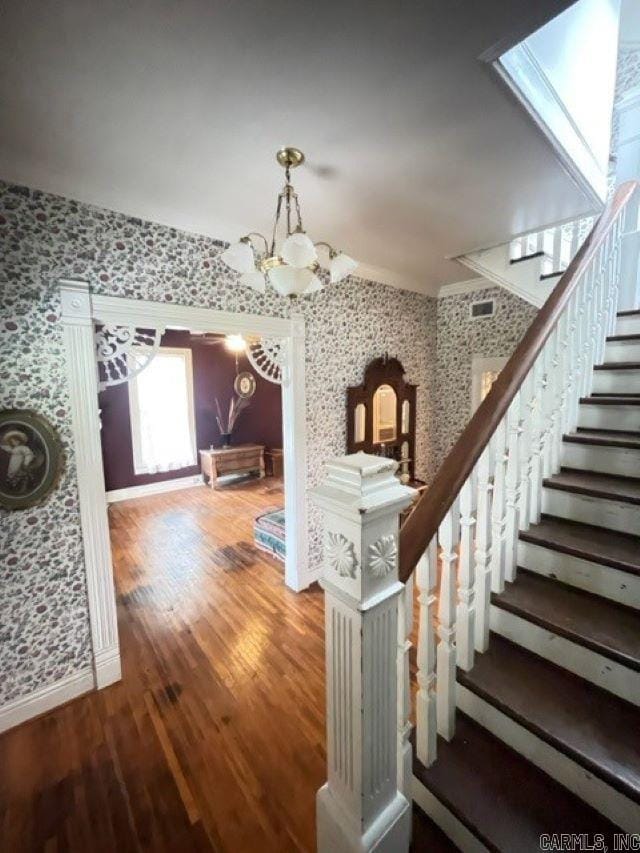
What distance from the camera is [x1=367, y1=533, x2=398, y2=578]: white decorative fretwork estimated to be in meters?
0.77

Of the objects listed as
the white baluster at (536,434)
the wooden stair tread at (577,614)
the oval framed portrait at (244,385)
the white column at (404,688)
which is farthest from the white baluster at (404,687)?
the oval framed portrait at (244,385)

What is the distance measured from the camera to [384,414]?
11.9 feet

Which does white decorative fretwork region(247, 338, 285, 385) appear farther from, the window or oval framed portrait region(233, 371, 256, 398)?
oval framed portrait region(233, 371, 256, 398)

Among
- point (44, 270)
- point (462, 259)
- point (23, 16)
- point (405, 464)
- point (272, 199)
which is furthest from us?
point (405, 464)

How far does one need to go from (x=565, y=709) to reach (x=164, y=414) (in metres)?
6.11

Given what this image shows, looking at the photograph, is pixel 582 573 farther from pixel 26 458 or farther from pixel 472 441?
pixel 26 458

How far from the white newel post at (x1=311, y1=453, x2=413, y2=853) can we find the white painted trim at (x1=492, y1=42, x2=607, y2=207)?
4.91 ft

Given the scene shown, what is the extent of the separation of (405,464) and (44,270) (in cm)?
348

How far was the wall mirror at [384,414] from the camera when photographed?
3333 mm

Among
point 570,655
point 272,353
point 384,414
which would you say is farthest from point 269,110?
point 384,414

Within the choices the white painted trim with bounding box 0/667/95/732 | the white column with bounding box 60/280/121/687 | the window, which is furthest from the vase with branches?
the white painted trim with bounding box 0/667/95/732

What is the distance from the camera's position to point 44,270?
1.74m

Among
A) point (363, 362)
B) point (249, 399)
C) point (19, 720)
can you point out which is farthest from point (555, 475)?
point (249, 399)

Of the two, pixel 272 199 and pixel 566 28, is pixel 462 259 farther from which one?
pixel 272 199
